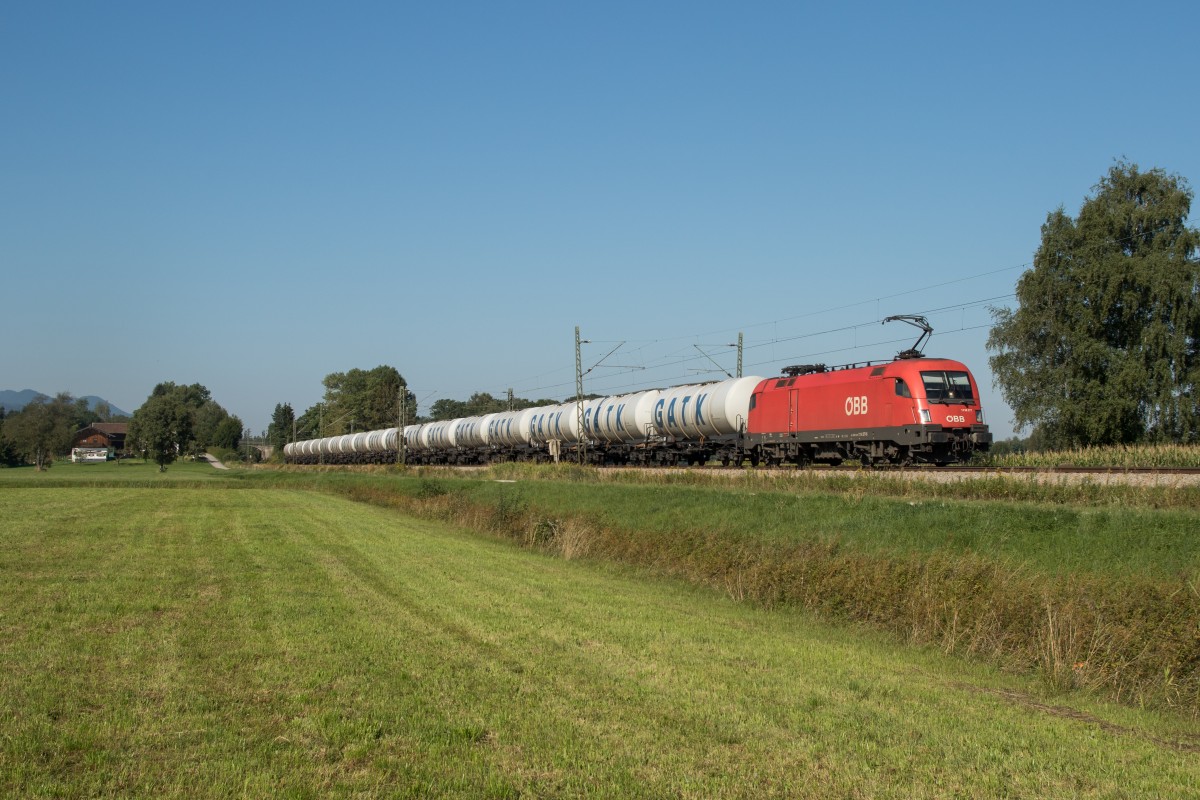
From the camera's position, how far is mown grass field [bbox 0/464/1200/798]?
6.64 meters

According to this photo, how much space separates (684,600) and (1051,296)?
40576mm

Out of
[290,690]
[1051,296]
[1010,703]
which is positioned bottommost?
[1010,703]

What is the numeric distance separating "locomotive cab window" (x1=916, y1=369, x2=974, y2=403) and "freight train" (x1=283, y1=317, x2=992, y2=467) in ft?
0.12

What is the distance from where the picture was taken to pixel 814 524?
18844 millimetres

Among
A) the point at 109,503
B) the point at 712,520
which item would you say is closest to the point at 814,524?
the point at 712,520

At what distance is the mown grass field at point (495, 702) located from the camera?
261 inches

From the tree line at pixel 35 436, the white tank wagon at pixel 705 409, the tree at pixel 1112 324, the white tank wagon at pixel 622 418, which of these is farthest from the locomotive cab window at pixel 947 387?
the tree line at pixel 35 436

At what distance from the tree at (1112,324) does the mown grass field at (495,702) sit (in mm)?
38694

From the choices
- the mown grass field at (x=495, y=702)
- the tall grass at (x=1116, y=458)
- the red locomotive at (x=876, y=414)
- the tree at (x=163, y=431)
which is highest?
the tree at (x=163, y=431)

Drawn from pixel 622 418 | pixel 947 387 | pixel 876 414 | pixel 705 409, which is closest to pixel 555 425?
pixel 622 418

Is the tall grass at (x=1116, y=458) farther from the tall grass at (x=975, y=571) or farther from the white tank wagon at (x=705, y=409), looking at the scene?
the tall grass at (x=975, y=571)

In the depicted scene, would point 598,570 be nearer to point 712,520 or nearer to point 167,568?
point 712,520

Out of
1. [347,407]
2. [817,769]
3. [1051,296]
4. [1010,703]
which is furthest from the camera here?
[347,407]

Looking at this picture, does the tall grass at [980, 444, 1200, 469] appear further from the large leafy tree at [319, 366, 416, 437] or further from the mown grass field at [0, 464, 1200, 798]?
the large leafy tree at [319, 366, 416, 437]
